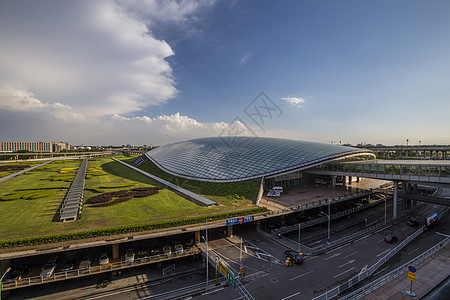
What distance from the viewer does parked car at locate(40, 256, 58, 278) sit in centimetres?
2049

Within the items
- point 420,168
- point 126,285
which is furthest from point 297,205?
point 126,285

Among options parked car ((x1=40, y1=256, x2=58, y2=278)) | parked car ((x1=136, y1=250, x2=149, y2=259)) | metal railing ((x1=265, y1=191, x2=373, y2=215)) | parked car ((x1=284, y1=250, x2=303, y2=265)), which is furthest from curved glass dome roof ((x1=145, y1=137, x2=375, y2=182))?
parked car ((x1=40, y1=256, x2=58, y2=278))

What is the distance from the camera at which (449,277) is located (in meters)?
20.5

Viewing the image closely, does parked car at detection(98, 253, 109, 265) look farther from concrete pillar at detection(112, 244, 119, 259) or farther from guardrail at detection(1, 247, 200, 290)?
concrete pillar at detection(112, 244, 119, 259)

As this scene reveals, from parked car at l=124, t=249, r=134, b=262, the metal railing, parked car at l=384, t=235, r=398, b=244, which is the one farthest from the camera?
the metal railing

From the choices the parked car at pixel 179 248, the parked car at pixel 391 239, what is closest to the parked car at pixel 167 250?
the parked car at pixel 179 248

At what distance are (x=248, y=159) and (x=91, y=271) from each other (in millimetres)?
37927

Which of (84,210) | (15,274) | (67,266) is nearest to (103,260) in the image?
(67,266)

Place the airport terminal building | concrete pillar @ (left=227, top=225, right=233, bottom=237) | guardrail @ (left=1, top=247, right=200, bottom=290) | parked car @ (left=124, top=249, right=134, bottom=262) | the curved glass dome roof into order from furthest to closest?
Result: 1. the curved glass dome roof
2. the airport terminal building
3. concrete pillar @ (left=227, top=225, right=233, bottom=237)
4. parked car @ (left=124, top=249, right=134, bottom=262)
5. guardrail @ (left=1, top=247, right=200, bottom=290)

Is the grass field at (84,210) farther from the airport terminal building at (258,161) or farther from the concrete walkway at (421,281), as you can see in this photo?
the concrete walkway at (421,281)

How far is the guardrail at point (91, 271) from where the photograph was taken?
768 inches

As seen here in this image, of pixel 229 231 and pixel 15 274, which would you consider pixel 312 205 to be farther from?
pixel 15 274

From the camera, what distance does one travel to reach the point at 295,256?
→ 25453mm

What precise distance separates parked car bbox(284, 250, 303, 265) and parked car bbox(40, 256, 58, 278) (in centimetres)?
2598
